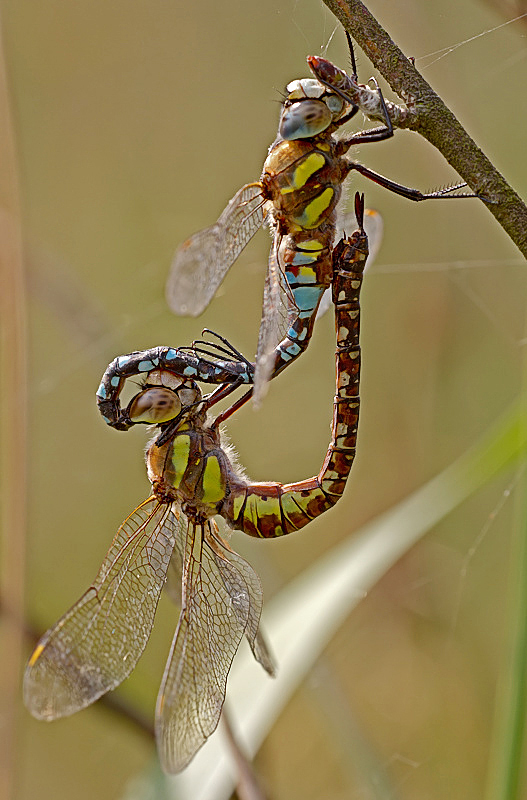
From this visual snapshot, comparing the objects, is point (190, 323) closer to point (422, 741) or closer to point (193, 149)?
point (193, 149)

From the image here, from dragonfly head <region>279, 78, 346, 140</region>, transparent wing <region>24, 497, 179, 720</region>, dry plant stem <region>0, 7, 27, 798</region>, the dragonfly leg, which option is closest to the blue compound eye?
dragonfly head <region>279, 78, 346, 140</region>

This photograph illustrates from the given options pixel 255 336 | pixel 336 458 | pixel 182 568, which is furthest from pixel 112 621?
pixel 255 336

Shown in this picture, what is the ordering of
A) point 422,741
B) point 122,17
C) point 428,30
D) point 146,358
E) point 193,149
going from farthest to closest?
point 193,149
point 122,17
point 422,741
point 428,30
point 146,358

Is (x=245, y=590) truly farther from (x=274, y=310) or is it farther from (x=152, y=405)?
(x=274, y=310)

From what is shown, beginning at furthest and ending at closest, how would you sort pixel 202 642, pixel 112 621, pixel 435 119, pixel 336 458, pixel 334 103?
pixel 112 621, pixel 202 642, pixel 336 458, pixel 334 103, pixel 435 119

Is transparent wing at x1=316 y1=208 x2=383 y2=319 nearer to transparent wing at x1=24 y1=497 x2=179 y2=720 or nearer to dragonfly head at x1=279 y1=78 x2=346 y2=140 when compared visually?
dragonfly head at x1=279 y1=78 x2=346 y2=140

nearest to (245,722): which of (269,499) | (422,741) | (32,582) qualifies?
(269,499)
